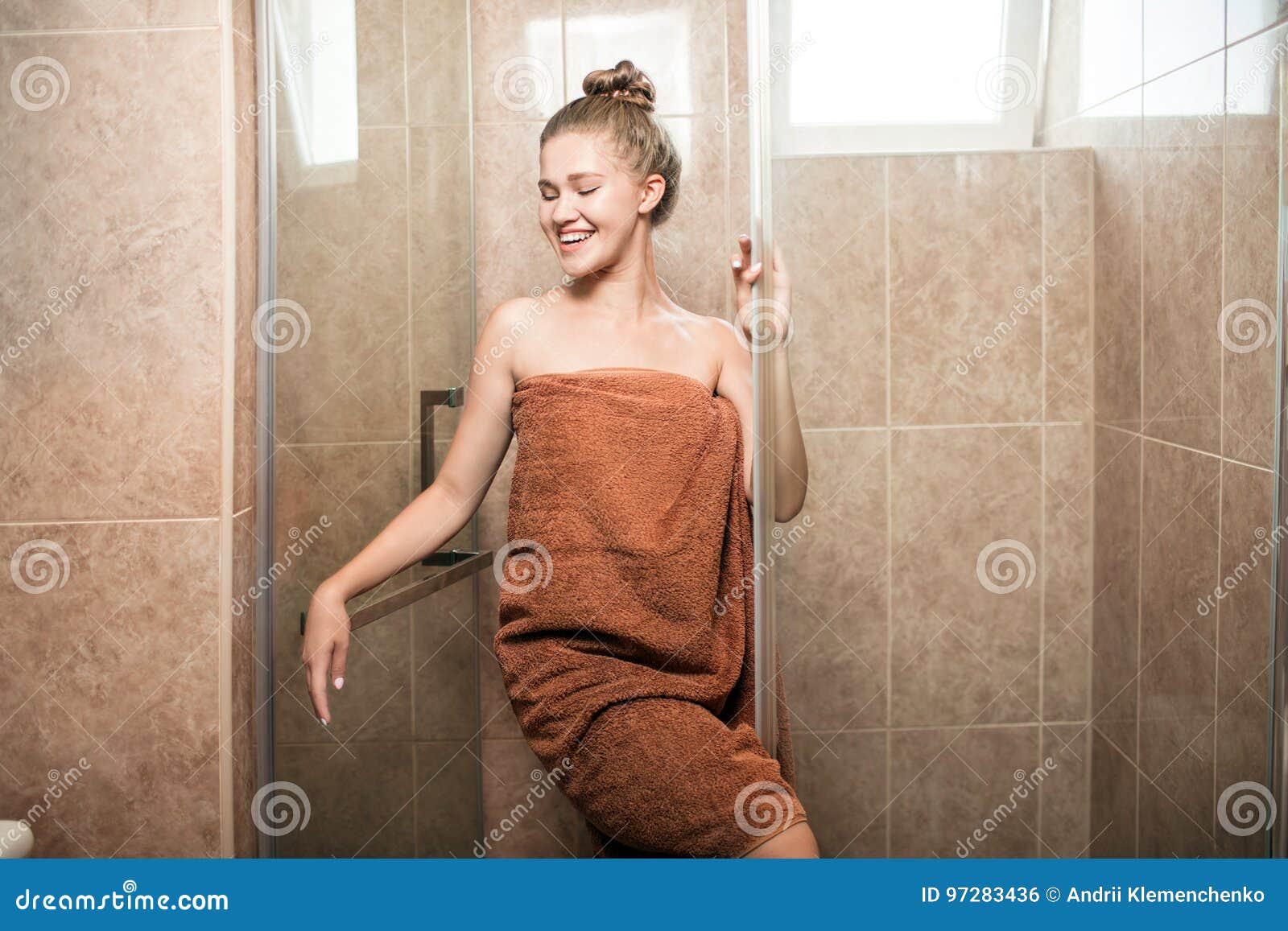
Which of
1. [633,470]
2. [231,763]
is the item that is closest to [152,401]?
[231,763]

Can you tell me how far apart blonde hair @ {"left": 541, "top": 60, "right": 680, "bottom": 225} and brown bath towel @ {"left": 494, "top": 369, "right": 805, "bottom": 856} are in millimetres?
242

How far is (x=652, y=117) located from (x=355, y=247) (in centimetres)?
40

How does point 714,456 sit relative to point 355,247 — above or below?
below

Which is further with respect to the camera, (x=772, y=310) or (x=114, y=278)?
(x=114, y=278)

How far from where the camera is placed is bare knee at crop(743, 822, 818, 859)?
2.75 ft

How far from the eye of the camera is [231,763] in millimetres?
1084

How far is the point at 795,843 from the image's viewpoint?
843mm

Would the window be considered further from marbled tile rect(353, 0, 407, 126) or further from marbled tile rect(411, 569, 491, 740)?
marbled tile rect(411, 569, 491, 740)

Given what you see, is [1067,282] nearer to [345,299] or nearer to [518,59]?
[345,299]

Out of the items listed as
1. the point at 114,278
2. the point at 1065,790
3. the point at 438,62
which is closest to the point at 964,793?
the point at 1065,790

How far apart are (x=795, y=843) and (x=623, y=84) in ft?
2.75

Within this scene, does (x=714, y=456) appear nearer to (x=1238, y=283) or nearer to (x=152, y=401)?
(x=1238, y=283)

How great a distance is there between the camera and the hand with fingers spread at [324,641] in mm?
1004

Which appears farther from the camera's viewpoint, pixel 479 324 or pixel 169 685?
pixel 479 324
